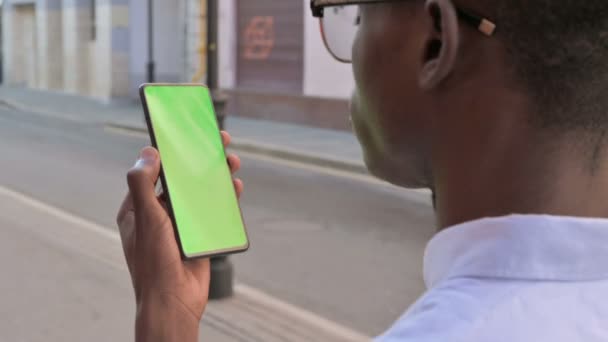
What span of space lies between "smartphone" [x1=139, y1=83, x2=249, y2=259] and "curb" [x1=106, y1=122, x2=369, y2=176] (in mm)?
9574

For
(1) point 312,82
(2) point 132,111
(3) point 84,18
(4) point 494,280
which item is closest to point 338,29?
(4) point 494,280

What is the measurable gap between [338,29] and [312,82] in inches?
636

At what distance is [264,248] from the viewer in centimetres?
748

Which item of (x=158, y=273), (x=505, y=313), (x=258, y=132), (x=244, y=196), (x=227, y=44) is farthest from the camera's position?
(x=227, y=44)

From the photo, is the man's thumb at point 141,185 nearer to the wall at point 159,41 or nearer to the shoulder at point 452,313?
the shoulder at point 452,313

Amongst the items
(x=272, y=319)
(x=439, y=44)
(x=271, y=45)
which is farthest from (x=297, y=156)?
(x=439, y=44)

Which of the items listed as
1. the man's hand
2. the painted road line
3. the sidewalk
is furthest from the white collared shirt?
the sidewalk

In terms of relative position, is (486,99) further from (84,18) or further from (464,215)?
(84,18)

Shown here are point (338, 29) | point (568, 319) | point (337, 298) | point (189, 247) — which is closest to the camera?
point (568, 319)

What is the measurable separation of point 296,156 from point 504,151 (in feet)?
40.9

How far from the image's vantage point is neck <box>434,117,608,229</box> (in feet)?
3.27

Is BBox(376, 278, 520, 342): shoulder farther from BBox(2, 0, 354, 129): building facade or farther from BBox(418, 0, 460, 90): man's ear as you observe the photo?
BBox(2, 0, 354, 129): building facade

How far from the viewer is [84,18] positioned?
26.8m

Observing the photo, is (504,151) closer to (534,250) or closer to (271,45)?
(534,250)
